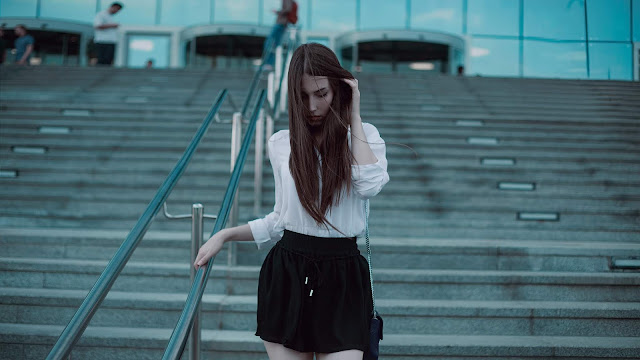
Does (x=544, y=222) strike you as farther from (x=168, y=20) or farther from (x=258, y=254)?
(x=168, y=20)

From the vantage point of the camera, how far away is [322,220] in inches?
63.3

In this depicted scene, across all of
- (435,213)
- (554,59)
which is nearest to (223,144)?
(435,213)

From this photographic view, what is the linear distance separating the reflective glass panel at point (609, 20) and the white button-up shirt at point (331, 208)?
1831 centimetres

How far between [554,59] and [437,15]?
12.5 feet

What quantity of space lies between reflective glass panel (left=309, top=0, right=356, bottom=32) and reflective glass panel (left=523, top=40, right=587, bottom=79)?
545 centimetres

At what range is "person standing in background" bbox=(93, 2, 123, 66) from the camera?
10328 millimetres

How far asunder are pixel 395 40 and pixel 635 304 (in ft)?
47.3

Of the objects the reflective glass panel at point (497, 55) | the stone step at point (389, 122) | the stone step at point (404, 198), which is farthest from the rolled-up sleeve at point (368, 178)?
the reflective glass panel at point (497, 55)

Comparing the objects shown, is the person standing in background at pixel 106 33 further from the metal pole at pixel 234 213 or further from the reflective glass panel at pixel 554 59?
the reflective glass panel at pixel 554 59

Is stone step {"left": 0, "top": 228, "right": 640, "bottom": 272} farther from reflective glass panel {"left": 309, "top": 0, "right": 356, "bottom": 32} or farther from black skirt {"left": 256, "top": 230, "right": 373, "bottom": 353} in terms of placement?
reflective glass panel {"left": 309, "top": 0, "right": 356, "bottom": 32}

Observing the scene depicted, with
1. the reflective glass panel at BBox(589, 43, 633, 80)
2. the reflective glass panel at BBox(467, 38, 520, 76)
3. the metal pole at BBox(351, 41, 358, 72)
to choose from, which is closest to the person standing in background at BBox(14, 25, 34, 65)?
the metal pole at BBox(351, 41, 358, 72)

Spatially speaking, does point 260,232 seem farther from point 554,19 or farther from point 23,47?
point 554,19

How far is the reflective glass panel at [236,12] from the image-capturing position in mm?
17844

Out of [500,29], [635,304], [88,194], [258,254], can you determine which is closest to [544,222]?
[635,304]
